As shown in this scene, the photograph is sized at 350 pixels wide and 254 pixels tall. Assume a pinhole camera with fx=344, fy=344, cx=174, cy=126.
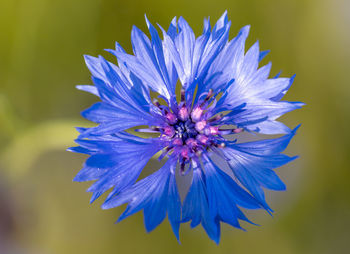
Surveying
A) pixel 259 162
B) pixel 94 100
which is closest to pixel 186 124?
pixel 259 162

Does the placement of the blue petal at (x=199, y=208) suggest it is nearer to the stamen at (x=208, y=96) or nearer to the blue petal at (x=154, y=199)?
the blue petal at (x=154, y=199)

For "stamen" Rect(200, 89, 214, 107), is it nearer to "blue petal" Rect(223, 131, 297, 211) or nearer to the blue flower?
the blue flower

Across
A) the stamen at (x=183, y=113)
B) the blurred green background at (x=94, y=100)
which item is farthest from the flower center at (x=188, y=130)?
the blurred green background at (x=94, y=100)

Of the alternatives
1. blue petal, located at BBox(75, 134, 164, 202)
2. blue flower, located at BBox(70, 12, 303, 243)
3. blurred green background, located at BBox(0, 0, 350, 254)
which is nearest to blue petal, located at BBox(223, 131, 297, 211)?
blue flower, located at BBox(70, 12, 303, 243)

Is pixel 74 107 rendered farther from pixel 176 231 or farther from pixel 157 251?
pixel 176 231

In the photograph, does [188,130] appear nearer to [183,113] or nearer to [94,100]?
[183,113]
